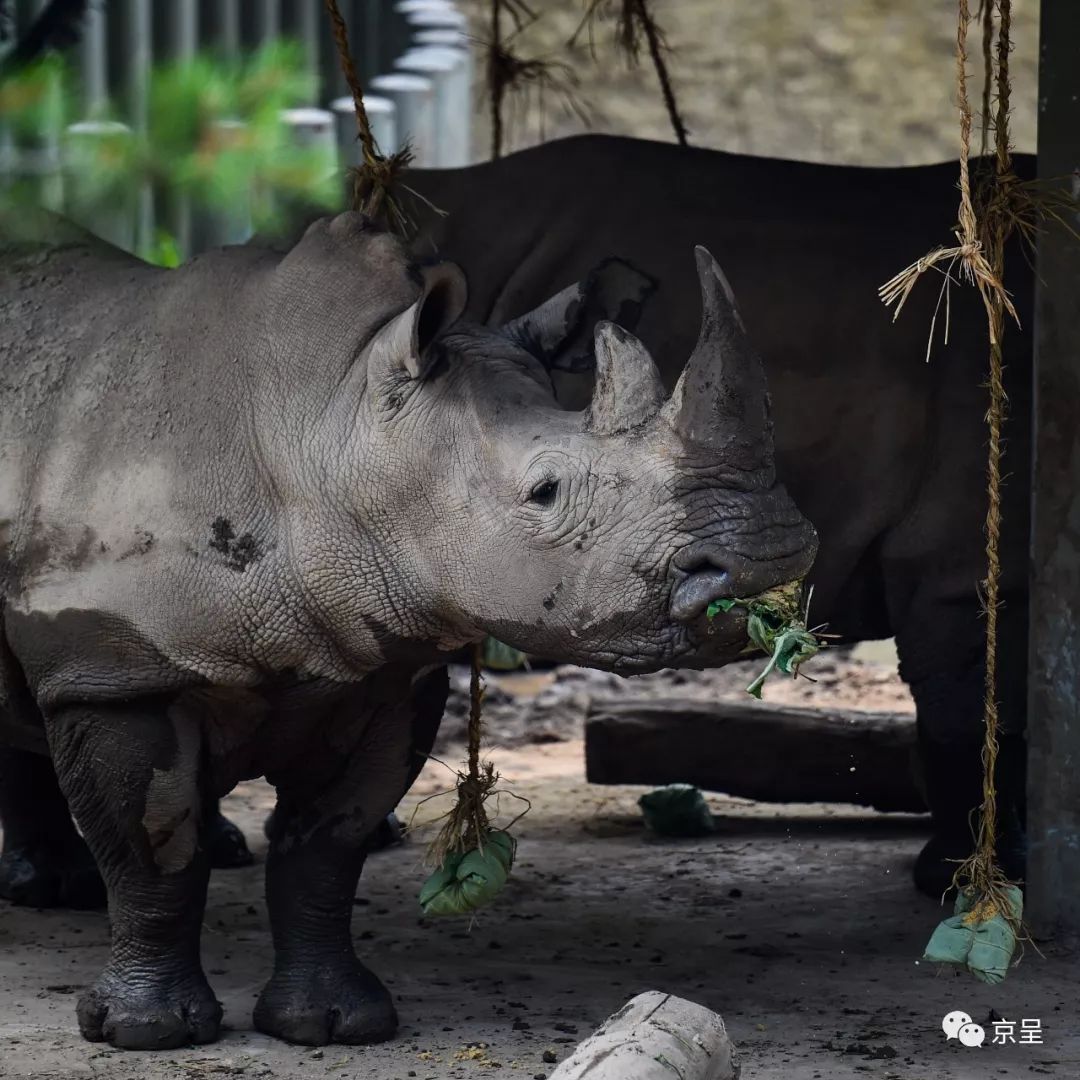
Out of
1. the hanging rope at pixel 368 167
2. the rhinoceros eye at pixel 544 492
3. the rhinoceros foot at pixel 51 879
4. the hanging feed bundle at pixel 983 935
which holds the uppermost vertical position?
the hanging rope at pixel 368 167

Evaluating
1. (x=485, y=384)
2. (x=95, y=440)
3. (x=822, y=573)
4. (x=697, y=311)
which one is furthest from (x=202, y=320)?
(x=822, y=573)

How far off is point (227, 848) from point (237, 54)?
Answer: 17.2ft

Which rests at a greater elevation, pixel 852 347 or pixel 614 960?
pixel 852 347

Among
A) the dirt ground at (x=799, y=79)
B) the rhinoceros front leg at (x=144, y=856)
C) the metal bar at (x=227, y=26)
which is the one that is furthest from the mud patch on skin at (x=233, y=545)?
the dirt ground at (x=799, y=79)

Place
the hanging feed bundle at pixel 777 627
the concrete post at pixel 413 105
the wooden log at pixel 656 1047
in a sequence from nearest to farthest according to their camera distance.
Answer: the wooden log at pixel 656 1047 → the hanging feed bundle at pixel 777 627 → the concrete post at pixel 413 105

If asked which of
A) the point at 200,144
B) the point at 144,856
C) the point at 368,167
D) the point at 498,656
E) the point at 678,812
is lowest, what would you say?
the point at 498,656

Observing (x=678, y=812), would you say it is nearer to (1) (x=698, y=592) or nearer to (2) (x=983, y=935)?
(2) (x=983, y=935)

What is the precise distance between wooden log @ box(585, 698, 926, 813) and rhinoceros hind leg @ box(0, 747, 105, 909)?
6.32ft

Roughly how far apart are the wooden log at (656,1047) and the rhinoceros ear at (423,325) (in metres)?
1.30

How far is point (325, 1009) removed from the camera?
4672mm

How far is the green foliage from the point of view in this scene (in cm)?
930

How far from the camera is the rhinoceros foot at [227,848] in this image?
255 inches

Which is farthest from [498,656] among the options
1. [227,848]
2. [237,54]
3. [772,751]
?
[237,54]

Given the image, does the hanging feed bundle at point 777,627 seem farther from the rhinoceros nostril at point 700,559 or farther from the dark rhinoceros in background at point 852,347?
the dark rhinoceros in background at point 852,347
